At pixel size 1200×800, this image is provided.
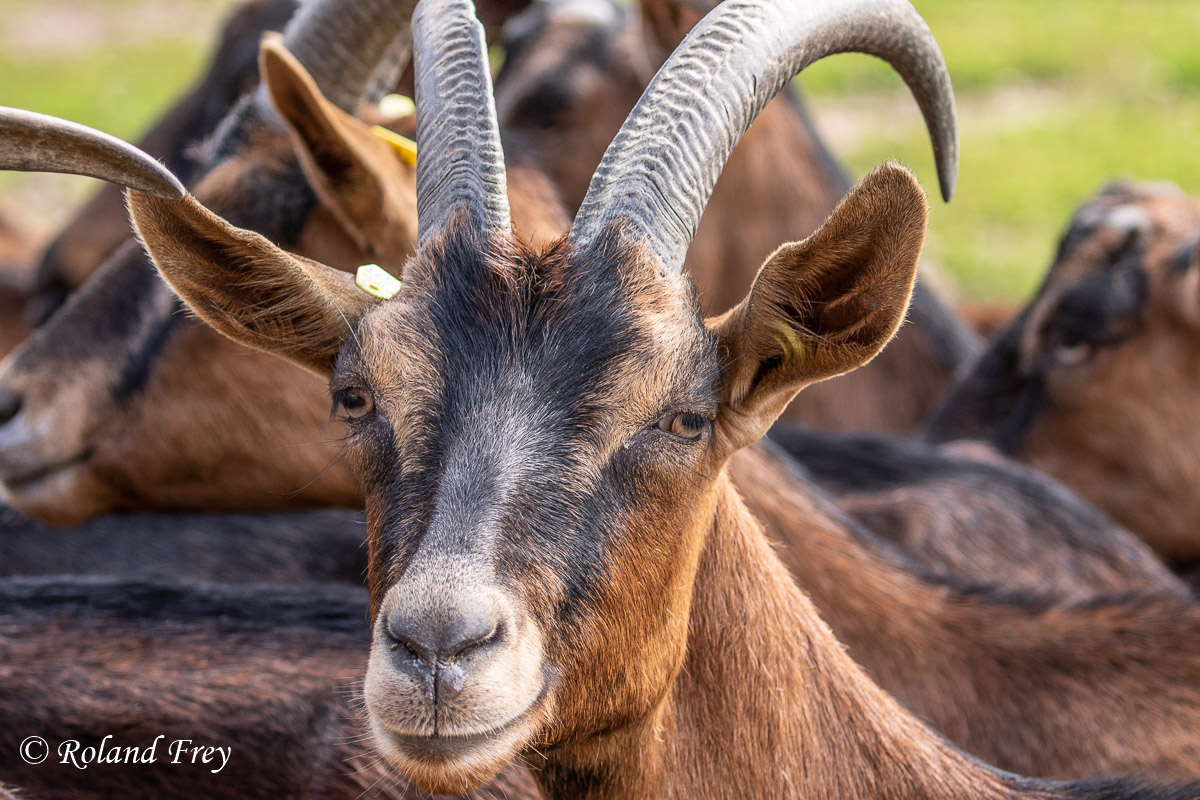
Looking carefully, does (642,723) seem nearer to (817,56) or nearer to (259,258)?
(259,258)

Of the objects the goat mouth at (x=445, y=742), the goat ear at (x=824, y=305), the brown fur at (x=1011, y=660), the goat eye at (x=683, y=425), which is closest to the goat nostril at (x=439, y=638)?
the goat mouth at (x=445, y=742)

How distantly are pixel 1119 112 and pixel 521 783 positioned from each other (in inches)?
520

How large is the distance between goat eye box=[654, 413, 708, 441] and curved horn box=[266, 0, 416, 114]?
2.41 metres

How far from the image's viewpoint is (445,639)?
2.27 m

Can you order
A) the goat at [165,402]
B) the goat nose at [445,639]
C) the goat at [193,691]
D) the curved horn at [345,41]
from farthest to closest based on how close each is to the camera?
the goat at [165,402], the curved horn at [345,41], the goat at [193,691], the goat nose at [445,639]

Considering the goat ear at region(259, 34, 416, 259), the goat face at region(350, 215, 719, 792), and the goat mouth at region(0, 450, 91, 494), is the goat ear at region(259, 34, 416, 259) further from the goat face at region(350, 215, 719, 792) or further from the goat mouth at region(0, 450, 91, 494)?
the goat mouth at region(0, 450, 91, 494)

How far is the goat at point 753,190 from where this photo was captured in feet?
22.7

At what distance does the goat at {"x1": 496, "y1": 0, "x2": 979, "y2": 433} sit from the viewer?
22.7 feet

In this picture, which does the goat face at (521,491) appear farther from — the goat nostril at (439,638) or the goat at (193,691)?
the goat at (193,691)

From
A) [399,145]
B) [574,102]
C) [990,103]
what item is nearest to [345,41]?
[399,145]

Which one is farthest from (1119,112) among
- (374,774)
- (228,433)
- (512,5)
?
(374,774)

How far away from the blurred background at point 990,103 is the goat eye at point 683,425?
8.85m

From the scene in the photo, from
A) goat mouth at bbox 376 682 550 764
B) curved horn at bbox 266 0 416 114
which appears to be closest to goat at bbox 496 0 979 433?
curved horn at bbox 266 0 416 114

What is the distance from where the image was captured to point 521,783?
11.3ft
